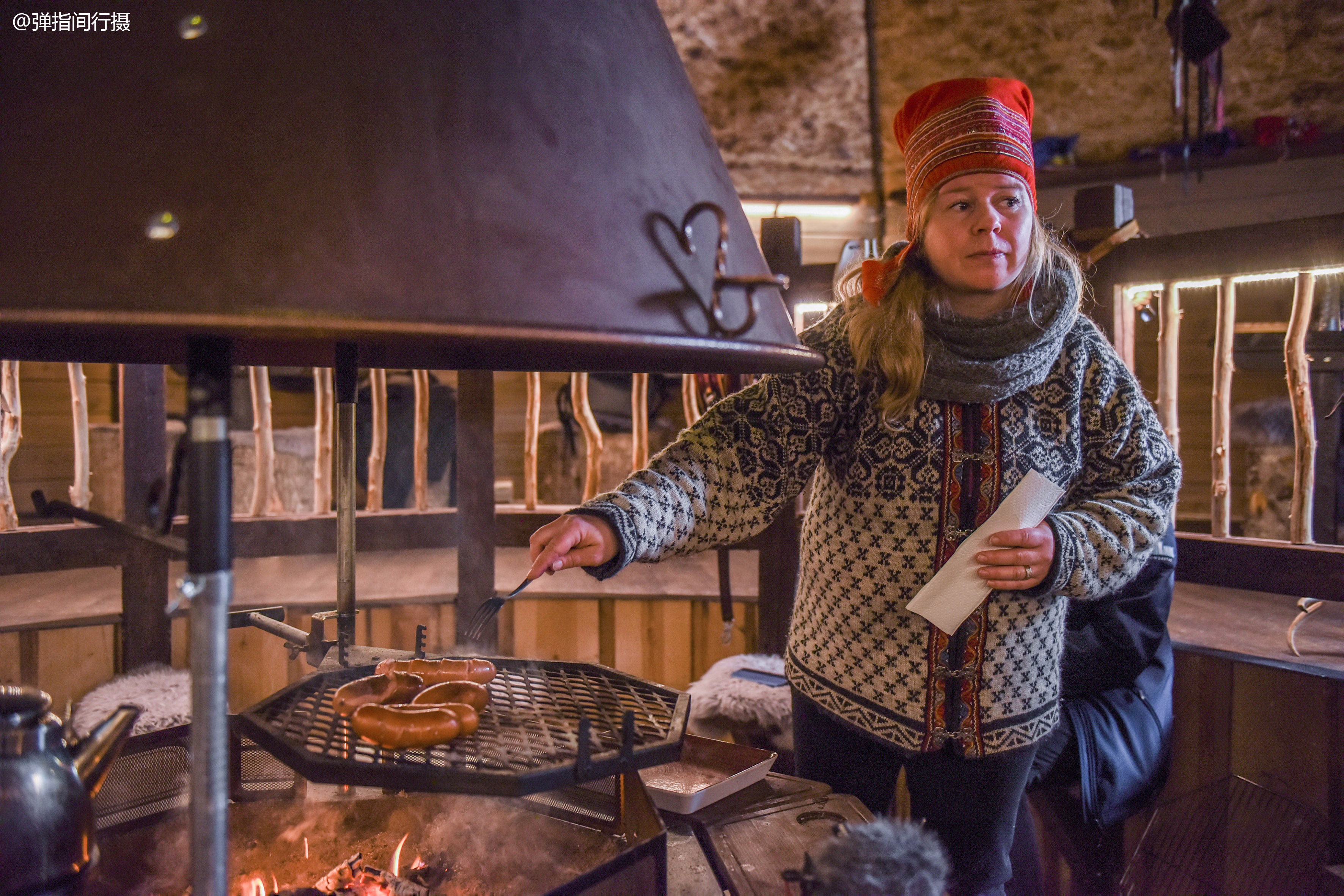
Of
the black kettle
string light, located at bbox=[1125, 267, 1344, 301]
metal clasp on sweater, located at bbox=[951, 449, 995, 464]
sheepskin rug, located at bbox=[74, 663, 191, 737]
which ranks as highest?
string light, located at bbox=[1125, 267, 1344, 301]

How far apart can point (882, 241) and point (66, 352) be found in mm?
5648

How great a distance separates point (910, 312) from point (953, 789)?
0.90 meters

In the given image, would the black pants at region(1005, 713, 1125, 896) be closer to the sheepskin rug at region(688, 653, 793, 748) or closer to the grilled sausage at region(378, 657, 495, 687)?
the sheepskin rug at region(688, 653, 793, 748)

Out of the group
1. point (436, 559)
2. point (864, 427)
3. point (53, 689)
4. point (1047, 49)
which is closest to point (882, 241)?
point (1047, 49)

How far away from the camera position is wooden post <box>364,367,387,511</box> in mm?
3758

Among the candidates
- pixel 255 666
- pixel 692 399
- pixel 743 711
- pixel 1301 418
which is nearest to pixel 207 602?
pixel 743 711

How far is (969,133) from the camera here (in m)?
1.45

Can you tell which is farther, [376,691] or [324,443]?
[324,443]

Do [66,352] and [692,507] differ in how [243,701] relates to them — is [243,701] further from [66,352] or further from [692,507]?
[692,507]

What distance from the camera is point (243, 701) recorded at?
3.08m

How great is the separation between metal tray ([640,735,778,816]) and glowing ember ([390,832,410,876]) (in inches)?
17.4

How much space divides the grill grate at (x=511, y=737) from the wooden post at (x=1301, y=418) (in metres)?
2.58

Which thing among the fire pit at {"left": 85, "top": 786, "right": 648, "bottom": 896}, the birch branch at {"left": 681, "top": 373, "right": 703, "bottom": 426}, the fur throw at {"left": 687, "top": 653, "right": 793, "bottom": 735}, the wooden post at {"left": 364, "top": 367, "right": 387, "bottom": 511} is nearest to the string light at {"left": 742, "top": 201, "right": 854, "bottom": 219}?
the birch branch at {"left": 681, "top": 373, "right": 703, "bottom": 426}

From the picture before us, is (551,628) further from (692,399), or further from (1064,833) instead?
(1064,833)
